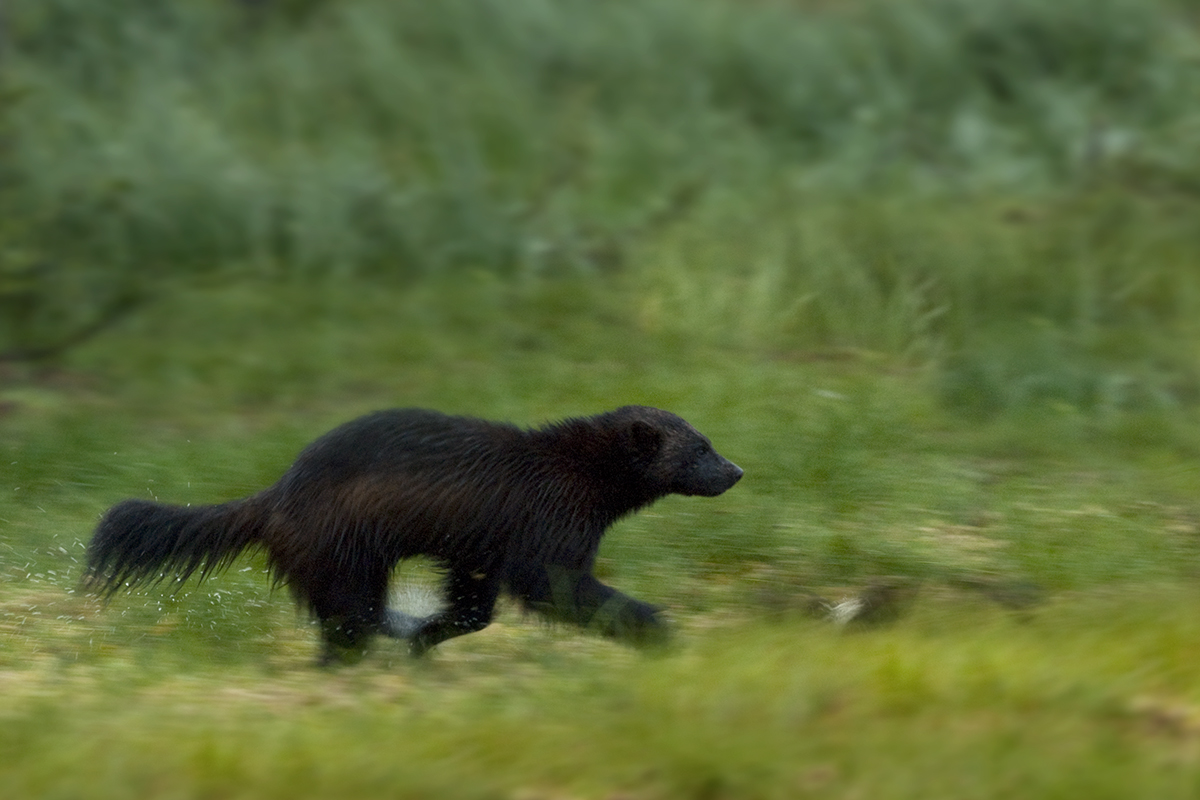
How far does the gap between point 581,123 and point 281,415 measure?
5.43m

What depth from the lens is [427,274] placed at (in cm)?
1163

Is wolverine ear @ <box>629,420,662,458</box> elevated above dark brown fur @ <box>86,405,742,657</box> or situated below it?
above

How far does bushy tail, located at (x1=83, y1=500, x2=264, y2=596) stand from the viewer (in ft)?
17.8

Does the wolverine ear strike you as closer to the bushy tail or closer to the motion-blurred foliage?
the bushy tail

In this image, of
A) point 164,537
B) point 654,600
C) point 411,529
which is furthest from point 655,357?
point 164,537

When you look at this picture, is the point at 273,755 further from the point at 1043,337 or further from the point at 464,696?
the point at 1043,337

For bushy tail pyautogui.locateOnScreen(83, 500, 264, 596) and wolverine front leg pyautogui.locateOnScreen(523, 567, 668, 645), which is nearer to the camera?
wolverine front leg pyautogui.locateOnScreen(523, 567, 668, 645)

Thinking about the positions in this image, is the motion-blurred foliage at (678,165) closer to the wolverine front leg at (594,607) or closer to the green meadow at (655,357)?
the green meadow at (655,357)

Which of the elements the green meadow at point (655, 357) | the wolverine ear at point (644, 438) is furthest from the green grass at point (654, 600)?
the wolverine ear at point (644, 438)

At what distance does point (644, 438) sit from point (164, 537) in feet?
5.70

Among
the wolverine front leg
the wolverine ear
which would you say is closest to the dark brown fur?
the wolverine front leg

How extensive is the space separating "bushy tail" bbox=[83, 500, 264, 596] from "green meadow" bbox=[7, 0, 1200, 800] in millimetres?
274

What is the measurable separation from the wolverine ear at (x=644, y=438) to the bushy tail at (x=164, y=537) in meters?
1.37

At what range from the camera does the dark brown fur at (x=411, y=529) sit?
17.2 ft
